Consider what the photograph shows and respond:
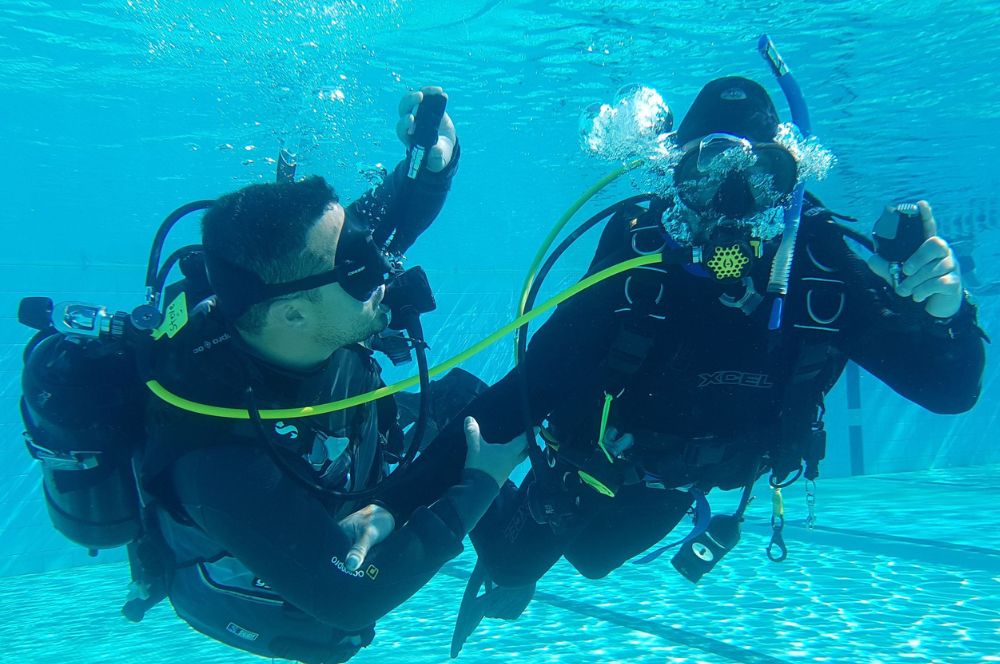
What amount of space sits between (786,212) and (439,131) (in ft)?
6.01

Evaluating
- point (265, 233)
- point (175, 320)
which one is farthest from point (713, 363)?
point (175, 320)

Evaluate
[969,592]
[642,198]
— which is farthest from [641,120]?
[969,592]

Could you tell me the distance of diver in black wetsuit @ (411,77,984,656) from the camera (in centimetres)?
286

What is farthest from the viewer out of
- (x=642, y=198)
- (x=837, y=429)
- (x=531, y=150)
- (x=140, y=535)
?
(x=837, y=429)

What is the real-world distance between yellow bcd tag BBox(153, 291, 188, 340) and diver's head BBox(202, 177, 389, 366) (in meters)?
0.14

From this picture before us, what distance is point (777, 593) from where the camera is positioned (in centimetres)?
859

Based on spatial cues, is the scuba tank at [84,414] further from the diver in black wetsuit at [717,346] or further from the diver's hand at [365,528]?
the diver in black wetsuit at [717,346]

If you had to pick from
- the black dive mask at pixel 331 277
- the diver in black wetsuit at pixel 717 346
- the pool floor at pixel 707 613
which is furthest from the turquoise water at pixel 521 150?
the black dive mask at pixel 331 277

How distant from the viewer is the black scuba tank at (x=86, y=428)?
262 centimetres

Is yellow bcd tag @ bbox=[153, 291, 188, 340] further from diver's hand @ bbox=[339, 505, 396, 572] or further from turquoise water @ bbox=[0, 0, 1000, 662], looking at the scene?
turquoise water @ bbox=[0, 0, 1000, 662]

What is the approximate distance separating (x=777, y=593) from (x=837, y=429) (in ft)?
49.1

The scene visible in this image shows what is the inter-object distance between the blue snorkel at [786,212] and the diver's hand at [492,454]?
1.25 meters

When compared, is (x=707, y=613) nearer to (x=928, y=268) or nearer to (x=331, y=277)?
(x=928, y=268)

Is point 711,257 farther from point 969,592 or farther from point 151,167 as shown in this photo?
point 151,167
